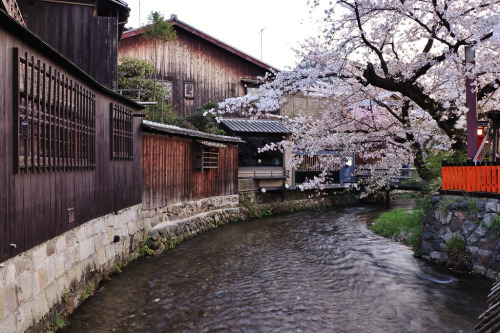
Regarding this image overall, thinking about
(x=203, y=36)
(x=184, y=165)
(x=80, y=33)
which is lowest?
(x=184, y=165)

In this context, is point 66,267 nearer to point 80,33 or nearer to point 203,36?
point 80,33

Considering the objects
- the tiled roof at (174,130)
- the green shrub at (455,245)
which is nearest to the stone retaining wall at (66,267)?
the tiled roof at (174,130)

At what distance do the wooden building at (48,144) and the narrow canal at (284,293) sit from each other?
2.17m

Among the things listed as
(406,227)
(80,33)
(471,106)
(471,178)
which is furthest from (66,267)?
(406,227)

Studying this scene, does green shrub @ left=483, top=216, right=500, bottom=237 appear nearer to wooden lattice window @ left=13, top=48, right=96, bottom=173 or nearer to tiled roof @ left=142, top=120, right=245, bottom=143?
wooden lattice window @ left=13, top=48, right=96, bottom=173

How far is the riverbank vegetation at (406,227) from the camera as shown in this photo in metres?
13.8

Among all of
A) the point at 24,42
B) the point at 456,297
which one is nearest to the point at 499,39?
the point at 456,297

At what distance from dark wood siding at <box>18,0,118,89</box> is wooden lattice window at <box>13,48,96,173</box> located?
555cm

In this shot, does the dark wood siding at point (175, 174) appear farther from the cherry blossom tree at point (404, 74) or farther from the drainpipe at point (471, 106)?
the drainpipe at point (471, 106)

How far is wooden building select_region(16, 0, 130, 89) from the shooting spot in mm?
13812

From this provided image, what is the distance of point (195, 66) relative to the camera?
27.5 m

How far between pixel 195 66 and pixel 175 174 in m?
13.1

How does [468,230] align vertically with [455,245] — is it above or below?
above

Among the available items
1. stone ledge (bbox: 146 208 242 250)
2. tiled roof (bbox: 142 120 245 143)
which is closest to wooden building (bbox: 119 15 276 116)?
tiled roof (bbox: 142 120 245 143)
